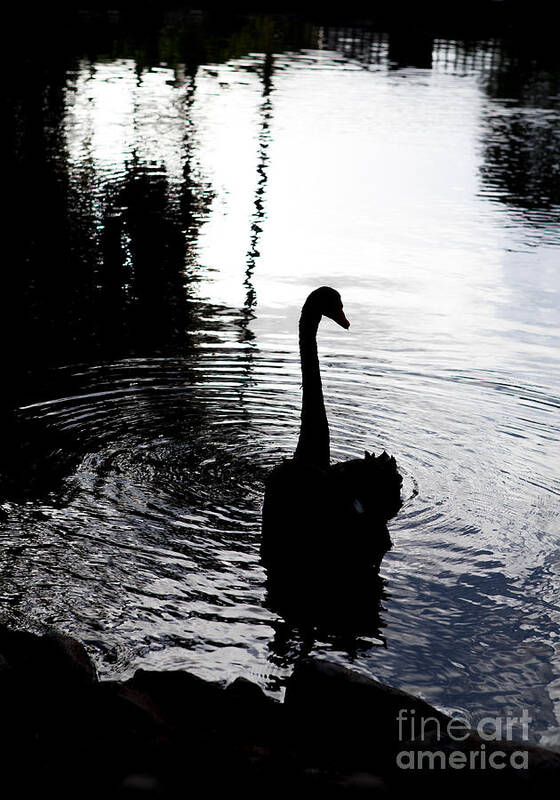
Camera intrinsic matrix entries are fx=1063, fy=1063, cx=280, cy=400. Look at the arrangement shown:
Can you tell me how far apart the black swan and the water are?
159 mm

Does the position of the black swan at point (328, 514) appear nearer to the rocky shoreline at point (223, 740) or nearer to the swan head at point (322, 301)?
the swan head at point (322, 301)

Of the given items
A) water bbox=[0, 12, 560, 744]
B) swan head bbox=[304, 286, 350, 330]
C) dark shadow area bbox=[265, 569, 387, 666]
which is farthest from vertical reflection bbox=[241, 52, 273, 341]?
dark shadow area bbox=[265, 569, 387, 666]

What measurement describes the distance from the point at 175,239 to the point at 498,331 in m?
3.75

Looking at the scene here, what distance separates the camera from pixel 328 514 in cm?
463

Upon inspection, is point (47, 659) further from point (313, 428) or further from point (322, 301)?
point (322, 301)

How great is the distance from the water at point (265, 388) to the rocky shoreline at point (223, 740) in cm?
51

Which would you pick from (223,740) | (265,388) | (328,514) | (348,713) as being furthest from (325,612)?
(265,388)

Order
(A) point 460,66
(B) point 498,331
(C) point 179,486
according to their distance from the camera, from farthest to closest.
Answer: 1. (A) point 460,66
2. (B) point 498,331
3. (C) point 179,486

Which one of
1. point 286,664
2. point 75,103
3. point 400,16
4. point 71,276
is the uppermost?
point 400,16

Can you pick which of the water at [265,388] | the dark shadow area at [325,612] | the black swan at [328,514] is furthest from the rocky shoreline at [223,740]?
the black swan at [328,514]

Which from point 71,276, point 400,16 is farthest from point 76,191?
point 400,16

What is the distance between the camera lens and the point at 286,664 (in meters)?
3.96

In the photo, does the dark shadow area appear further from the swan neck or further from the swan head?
the swan head

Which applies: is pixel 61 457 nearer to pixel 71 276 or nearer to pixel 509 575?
pixel 509 575
